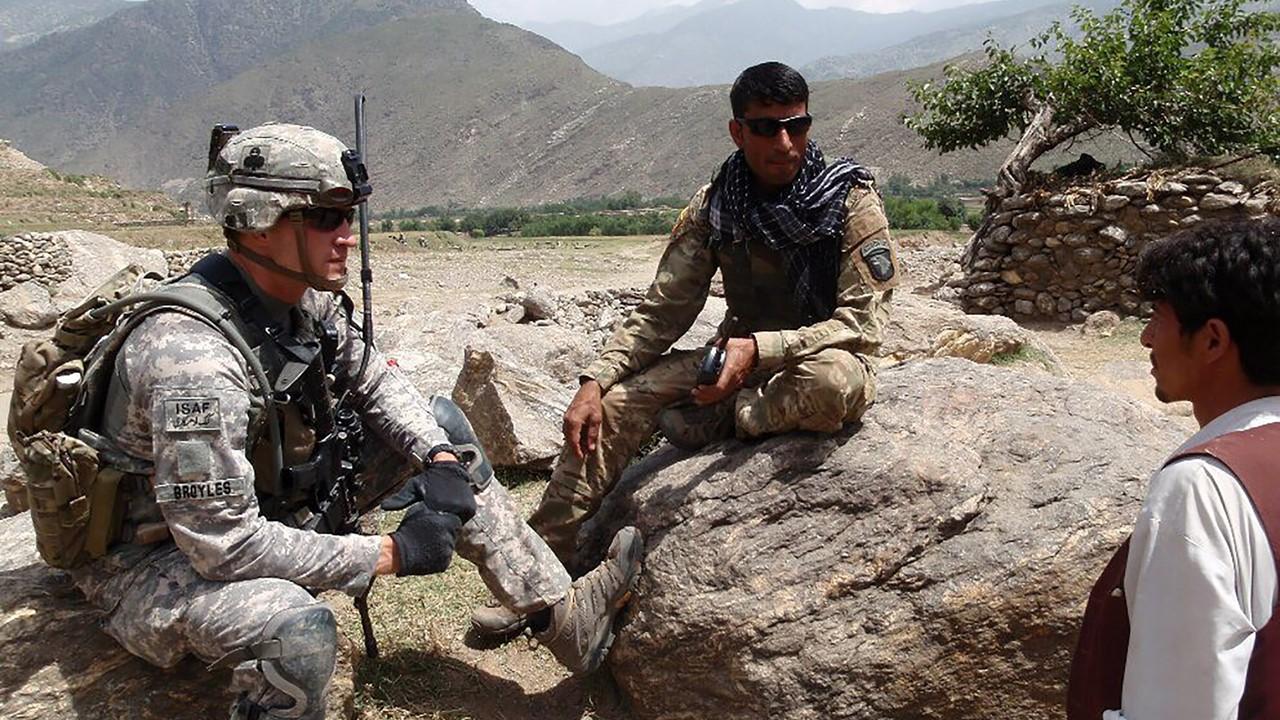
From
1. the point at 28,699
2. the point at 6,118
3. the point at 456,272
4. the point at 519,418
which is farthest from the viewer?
the point at 6,118

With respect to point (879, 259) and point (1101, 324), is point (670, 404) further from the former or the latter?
point (1101, 324)

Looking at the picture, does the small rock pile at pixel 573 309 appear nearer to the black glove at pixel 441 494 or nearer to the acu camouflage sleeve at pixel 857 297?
the acu camouflage sleeve at pixel 857 297

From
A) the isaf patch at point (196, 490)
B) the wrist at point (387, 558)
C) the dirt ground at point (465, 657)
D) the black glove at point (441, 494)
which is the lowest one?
the dirt ground at point (465, 657)

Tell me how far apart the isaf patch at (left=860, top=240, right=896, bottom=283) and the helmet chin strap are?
1.95 meters

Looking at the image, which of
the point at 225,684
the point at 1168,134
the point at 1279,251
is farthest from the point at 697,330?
the point at 1168,134

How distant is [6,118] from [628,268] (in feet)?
507

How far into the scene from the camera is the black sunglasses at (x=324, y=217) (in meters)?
2.90

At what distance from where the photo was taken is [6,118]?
139m

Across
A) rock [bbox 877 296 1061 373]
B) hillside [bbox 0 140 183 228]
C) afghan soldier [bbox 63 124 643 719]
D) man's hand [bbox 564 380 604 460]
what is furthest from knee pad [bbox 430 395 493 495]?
hillside [bbox 0 140 183 228]

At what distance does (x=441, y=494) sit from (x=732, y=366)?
1.11 metres

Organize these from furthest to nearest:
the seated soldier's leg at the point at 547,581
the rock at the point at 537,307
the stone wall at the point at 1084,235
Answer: the rock at the point at 537,307, the stone wall at the point at 1084,235, the seated soldier's leg at the point at 547,581

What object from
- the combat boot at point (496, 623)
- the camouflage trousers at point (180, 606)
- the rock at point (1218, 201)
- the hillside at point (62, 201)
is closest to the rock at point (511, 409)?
the combat boot at point (496, 623)

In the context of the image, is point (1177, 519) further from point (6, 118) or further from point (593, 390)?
point (6, 118)

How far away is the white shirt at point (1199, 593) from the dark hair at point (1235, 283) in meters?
0.27
